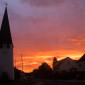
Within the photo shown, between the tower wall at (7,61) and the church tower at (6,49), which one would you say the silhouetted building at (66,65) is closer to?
the church tower at (6,49)

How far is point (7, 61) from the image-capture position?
50344mm

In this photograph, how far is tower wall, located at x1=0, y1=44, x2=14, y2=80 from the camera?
49.8m

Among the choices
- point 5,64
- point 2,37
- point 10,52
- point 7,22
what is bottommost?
point 5,64

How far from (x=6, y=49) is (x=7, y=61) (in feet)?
10.4

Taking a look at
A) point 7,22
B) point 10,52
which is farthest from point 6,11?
point 10,52

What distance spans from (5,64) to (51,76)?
31.4 meters

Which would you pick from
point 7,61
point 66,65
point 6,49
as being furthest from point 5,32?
point 66,65

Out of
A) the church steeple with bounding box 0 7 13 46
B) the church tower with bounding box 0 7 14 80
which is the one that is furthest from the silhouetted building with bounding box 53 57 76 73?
the church steeple with bounding box 0 7 13 46

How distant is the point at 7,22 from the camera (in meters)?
52.9

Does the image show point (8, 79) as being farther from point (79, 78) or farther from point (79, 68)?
point (79, 68)

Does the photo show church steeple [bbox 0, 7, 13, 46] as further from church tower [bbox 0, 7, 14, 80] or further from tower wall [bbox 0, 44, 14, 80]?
tower wall [bbox 0, 44, 14, 80]

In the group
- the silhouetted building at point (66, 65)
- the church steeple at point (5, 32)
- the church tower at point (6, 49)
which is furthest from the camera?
the silhouetted building at point (66, 65)

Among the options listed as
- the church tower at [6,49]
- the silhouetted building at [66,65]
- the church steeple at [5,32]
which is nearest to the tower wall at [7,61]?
the church tower at [6,49]

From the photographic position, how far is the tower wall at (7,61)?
4976 centimetres
